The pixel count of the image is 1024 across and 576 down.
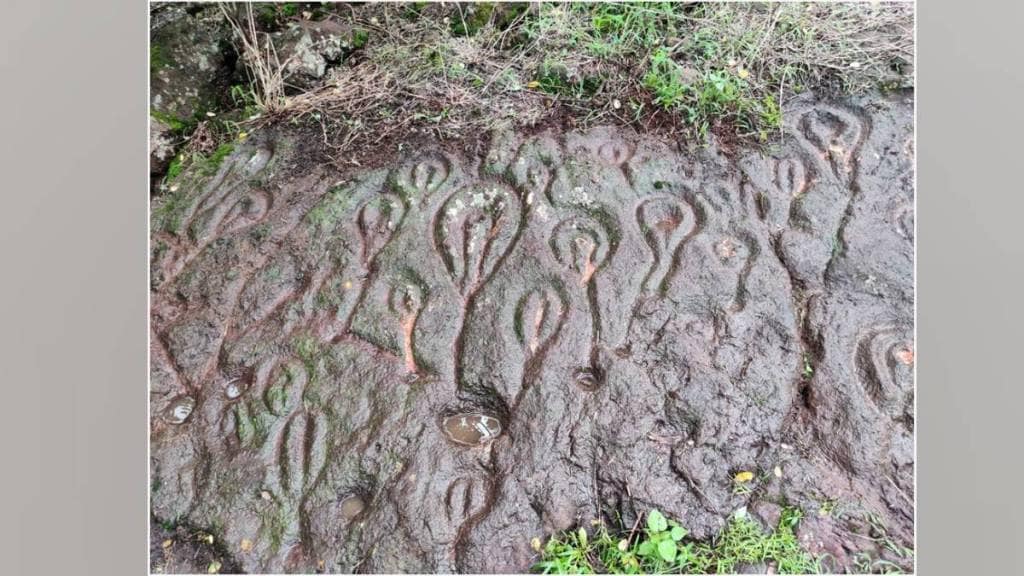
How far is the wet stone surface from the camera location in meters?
2.44

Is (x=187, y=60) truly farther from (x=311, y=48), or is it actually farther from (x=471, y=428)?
(x=471, y=428)

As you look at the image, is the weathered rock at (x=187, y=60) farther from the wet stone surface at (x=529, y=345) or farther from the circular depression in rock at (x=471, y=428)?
the circular depression in rock at (x=471, y=428)

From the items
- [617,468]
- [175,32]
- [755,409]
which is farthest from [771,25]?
[175,32]

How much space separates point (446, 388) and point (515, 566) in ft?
2.31

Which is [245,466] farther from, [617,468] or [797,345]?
[797,345]

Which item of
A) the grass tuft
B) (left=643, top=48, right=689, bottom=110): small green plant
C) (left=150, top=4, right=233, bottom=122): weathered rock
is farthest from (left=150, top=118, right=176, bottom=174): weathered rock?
(left=643, top=48, right=689, bottom=110): small green plant

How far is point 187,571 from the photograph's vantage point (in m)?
2.45

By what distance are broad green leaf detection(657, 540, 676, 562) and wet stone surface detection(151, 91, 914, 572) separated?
102mm

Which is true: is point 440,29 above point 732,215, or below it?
above

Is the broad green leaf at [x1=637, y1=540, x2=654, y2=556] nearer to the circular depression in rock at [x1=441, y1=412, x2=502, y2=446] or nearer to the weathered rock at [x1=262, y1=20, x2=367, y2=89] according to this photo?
the circular depression in rock at [x1=441, y1=412, x2=502, y2=446]

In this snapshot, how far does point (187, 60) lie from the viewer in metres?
3.21

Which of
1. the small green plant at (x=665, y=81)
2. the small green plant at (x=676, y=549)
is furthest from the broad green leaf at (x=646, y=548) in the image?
the small green plant at (x=665, y=81)

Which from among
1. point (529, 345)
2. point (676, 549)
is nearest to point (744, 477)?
point (676, 549)

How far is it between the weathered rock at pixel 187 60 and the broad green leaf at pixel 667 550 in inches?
112
